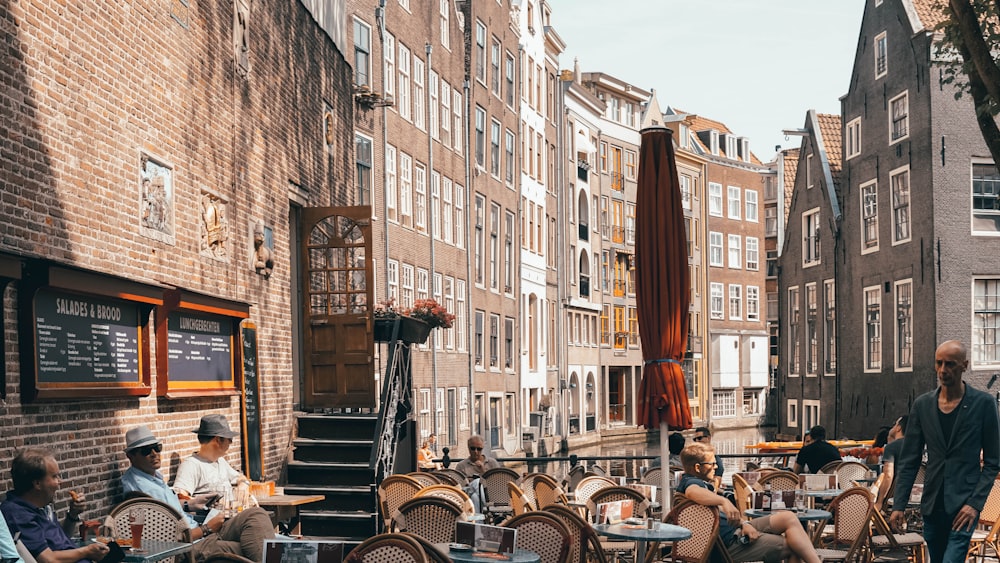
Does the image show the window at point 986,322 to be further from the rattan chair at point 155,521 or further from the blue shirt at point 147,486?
the rattan chair at point 155,521

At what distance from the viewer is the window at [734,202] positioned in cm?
7431

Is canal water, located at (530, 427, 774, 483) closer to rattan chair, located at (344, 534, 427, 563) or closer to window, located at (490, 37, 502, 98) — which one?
window, located at (490, 37, 502, 98)

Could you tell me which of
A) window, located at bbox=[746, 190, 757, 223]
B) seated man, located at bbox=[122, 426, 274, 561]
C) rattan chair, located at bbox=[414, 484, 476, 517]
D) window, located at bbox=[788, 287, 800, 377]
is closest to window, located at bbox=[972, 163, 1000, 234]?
window, located at bbox=[788, 287, 800, 377]

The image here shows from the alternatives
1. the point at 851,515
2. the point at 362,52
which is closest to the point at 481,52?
the point at 362,52

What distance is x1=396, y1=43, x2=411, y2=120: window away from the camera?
30.3 metres

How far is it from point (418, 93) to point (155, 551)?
25312mm

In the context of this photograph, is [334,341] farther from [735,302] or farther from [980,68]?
[735,302]

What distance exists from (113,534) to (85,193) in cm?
291

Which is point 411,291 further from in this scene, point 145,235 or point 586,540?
point 586,540

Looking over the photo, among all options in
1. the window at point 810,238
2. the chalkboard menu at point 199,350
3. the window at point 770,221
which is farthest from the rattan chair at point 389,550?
the window at point 770,221

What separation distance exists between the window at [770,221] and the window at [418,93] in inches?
2016

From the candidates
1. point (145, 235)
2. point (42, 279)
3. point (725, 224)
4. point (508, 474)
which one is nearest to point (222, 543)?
point (42, 279)

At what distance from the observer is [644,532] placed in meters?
8.70

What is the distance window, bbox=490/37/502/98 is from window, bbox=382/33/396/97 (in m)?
9.98
